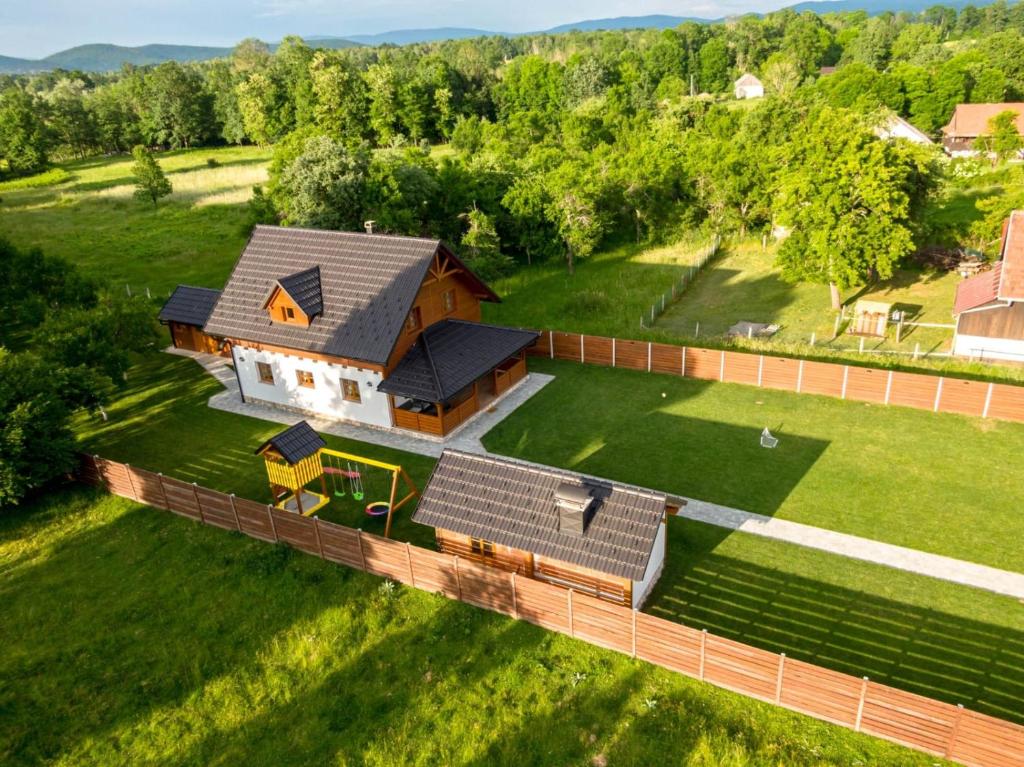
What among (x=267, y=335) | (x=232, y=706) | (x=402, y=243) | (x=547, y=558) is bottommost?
(x=232, y=706)

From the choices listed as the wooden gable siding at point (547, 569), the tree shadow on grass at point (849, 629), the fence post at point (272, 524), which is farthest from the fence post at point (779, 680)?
the fence post at point (272, 524)

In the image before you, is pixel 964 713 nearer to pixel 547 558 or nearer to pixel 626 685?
pixel 626 685

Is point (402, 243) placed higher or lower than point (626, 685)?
higher

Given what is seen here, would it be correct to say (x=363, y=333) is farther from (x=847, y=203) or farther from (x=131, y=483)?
(x=847, y=203)

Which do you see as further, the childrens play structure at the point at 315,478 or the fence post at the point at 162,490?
the fence post at the point at 162,490

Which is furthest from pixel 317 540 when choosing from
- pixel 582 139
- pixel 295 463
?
pixel 582 139

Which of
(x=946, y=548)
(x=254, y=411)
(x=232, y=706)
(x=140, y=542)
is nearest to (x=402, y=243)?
(x=254, y=411)

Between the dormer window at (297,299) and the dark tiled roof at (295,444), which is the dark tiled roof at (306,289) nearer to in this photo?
the dormer window at (297,299)
